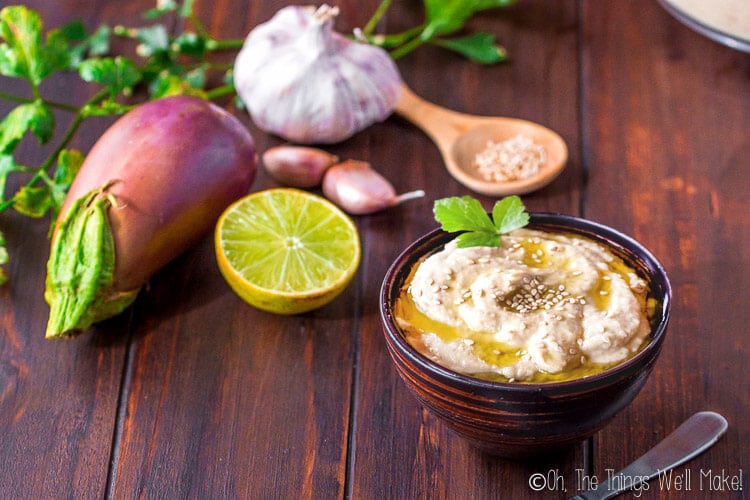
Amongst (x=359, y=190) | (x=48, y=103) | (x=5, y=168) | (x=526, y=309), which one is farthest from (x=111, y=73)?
(x=526, y=309)

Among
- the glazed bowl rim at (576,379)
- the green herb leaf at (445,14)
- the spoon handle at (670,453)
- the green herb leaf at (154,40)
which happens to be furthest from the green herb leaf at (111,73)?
the spoon handle at (670,453)

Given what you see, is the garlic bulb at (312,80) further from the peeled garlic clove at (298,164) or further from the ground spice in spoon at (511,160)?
the ground spice in spoon at (511,160)

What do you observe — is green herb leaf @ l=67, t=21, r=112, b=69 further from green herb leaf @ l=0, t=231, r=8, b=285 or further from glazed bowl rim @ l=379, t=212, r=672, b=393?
glazed bowl rim @ l=379, t=212, r=672, b=393

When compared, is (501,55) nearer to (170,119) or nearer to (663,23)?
(663,23)

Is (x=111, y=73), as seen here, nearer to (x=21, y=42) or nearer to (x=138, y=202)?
(x=21, y=42)

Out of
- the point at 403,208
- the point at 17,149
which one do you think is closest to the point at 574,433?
the point at 403,208

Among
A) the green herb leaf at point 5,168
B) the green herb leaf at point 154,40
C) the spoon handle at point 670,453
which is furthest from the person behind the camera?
the green herb leaf at point 154,40
